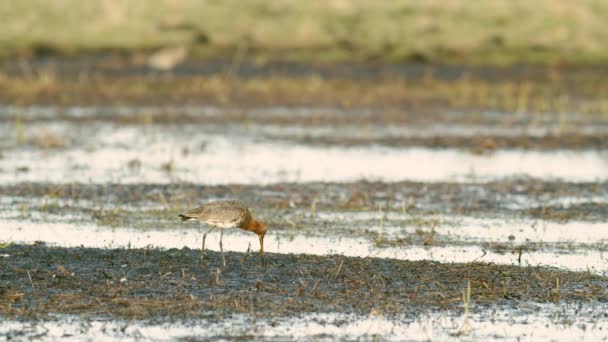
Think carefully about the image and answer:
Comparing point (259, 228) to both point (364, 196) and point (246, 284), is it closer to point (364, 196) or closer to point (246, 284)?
point (246, 284)

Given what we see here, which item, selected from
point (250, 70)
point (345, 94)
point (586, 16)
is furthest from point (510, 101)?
point (586, 16)

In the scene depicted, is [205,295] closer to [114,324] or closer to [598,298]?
[114,324]

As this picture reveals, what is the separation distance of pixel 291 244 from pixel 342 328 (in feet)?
12.0

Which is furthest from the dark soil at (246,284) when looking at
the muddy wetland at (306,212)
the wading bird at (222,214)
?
the wading bird at (222,214)

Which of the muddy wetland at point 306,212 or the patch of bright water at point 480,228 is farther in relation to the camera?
the patch of bright water at point 480,228

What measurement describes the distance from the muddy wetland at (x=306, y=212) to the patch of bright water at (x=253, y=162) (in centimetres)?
6

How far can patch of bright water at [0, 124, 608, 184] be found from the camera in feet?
59.4

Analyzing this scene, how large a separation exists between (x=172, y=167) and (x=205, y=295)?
30.0 ft

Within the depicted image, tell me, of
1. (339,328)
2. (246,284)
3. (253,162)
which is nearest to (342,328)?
(339,328)

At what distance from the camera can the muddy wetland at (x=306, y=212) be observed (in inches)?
378

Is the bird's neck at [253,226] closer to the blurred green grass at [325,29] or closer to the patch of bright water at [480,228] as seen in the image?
the patch of bright water at [480,228]

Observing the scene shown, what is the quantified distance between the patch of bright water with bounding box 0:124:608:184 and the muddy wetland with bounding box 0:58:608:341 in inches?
2.2

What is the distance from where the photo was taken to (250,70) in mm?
36219

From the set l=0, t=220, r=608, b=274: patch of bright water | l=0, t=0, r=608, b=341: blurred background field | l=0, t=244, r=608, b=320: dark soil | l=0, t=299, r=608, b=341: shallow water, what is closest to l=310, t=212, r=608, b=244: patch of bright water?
l=0, t=0, r=608, b=341: blurred background field
